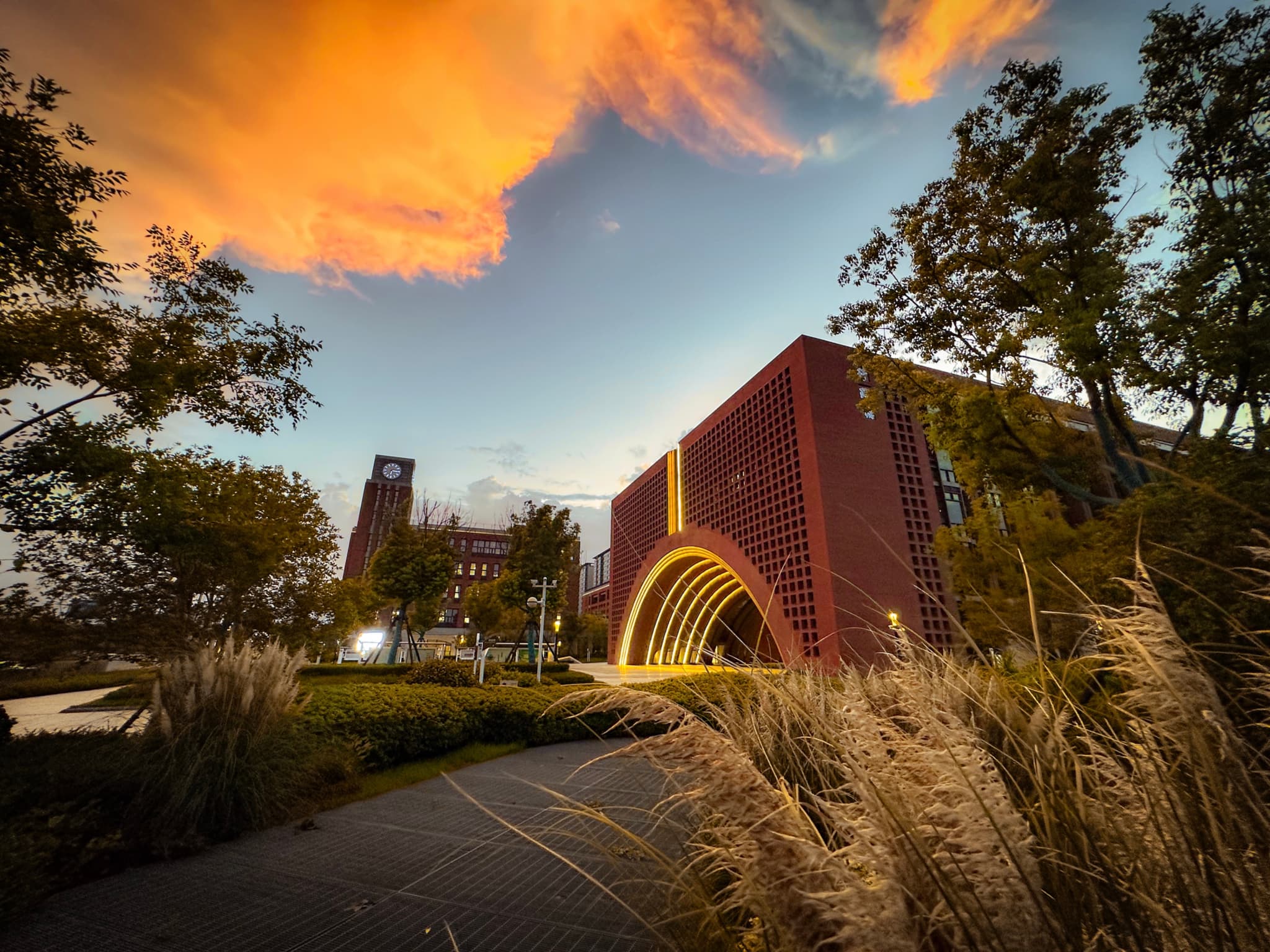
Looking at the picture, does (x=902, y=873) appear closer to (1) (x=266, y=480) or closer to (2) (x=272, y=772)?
(2) (x=272, y=772)

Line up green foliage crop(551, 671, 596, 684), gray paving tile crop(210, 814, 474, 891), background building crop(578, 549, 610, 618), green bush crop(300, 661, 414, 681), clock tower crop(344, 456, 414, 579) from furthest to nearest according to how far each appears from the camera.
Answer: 1. clock tower crop(344, 456, 414, 579)
2. background building crop(578, 549, 610, 618)
3. green foliage crop(551, 671, 596, 684)
4. green bush crop(300, 661, 414, 681)
5. gray paving tile crop(210, 814, 474, 891)

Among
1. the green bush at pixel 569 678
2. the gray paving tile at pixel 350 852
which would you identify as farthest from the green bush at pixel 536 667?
the gray paving tile at pixel 350 852

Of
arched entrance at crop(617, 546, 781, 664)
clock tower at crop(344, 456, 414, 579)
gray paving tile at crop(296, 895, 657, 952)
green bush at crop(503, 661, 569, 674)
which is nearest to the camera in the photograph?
gray paving tile at crop(296, 895, 657, 952)

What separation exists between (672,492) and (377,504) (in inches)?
1864

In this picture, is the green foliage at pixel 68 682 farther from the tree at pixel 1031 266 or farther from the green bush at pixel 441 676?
the tree at pixel 1031 266

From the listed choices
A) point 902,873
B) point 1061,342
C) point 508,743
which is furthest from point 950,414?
point 902,873

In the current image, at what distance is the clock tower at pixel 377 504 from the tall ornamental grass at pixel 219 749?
179 ft

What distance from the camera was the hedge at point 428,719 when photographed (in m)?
5.52

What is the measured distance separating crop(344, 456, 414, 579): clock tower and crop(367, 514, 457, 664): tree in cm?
3391

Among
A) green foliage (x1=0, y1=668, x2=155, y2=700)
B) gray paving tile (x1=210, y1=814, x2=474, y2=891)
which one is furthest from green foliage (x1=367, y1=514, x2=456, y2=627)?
gray paving tile (x1=210, y1=814, x2=474, y2=891)

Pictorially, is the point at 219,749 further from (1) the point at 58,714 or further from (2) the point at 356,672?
(2) the point at 356,672

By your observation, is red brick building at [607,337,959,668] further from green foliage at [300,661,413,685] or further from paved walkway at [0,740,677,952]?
green foliage at [300,661,413,685]

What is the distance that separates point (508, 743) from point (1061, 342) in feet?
33.2

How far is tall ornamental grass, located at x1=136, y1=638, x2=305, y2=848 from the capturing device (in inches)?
138
